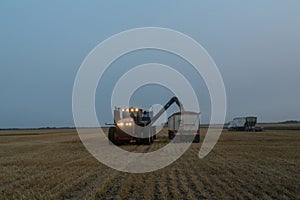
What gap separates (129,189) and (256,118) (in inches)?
2223

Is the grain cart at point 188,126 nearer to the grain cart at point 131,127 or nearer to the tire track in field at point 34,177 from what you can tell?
the grain cart at point 131,127

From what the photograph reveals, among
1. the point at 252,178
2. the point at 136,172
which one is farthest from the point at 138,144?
the point at 252,178

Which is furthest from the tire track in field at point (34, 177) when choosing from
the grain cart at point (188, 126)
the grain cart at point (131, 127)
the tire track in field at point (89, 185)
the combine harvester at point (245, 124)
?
the combine harvester at point (245, 124)

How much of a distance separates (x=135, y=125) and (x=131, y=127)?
0.57 m

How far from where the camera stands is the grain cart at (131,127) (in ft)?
90.0

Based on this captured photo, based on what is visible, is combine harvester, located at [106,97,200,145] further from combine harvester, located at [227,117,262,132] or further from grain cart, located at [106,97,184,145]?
combine harvester, located at [227,117,262,132]

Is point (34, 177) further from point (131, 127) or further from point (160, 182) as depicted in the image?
point (131, 127)

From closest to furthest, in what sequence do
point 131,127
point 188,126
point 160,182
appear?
point 160,182, point 131,127, point 188,126

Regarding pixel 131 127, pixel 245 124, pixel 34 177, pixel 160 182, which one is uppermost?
pixel 245 124

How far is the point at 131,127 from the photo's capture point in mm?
27547

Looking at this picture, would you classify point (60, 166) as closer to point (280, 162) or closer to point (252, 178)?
point (252, 178)

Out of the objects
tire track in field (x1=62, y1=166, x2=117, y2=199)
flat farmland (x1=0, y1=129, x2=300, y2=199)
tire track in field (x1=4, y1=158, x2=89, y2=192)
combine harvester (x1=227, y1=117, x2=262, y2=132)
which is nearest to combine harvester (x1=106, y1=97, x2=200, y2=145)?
flat farmland (x1=0, y1=129, x2=300, y2=199)

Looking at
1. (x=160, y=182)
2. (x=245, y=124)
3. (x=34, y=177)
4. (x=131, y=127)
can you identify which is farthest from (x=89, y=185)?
(x=245, y=124)

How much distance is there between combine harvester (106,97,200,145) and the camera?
2745 centimetres
